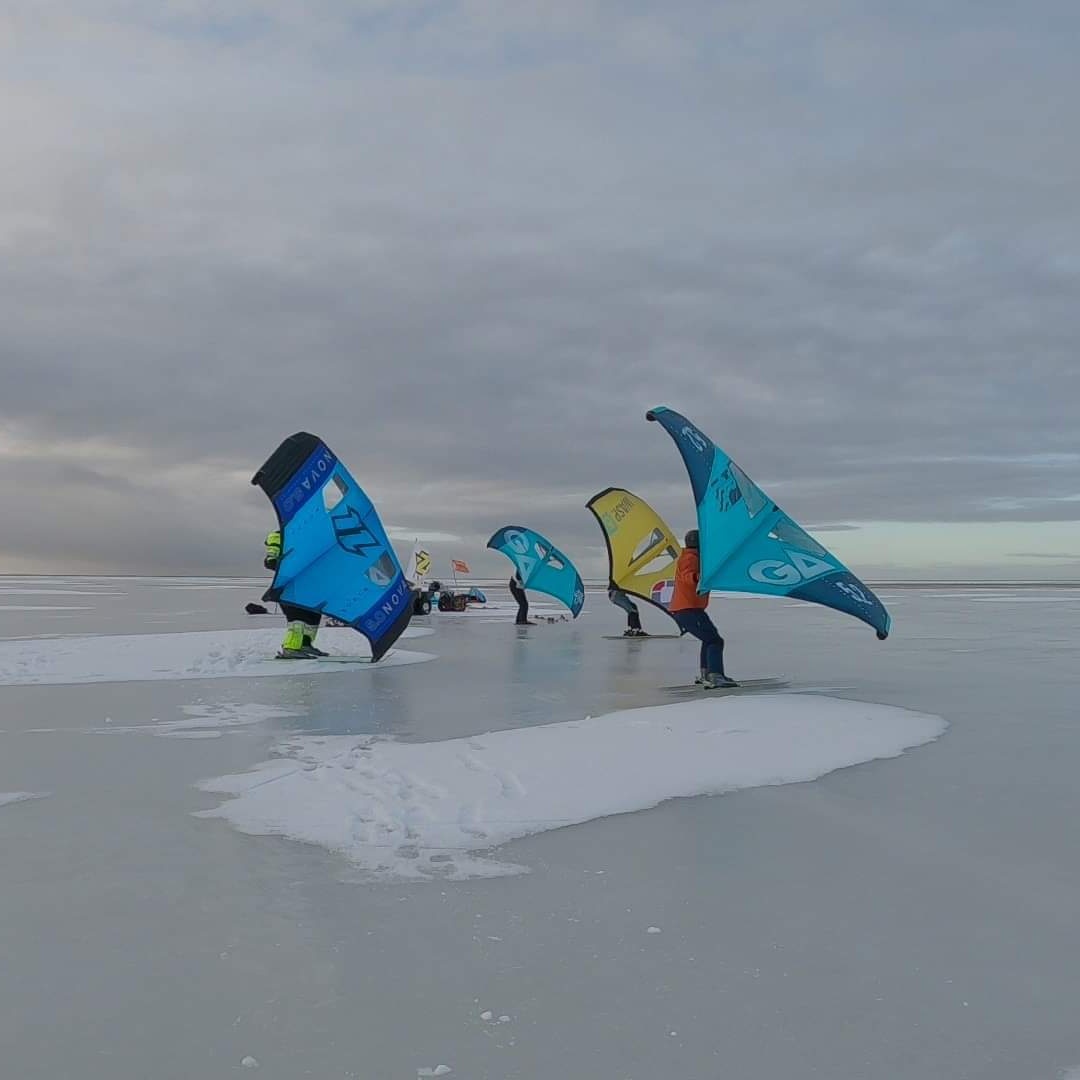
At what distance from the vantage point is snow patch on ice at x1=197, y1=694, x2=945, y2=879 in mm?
4715

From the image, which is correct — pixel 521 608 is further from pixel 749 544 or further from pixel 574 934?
pixel 574 934

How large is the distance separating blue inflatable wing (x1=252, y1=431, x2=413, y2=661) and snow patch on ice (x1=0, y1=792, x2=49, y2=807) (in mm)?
6394

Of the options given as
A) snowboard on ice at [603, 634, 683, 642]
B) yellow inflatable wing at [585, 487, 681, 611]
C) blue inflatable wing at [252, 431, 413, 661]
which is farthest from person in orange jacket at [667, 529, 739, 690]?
yellow inflatable wing at [585, 487, 681, 611]

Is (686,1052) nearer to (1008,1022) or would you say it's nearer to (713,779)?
(1008,1022)

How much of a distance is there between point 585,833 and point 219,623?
1740cm

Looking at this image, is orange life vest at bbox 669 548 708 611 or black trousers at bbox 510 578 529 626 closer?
orange life vest at bbox 669 548 708 611

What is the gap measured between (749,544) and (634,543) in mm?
8741

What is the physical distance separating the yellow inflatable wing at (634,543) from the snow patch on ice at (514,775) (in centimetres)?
1064

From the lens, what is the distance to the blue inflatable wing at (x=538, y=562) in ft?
73.4

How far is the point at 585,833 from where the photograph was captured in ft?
15.8

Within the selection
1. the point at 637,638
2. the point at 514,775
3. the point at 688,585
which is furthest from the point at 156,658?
the point at 637,638

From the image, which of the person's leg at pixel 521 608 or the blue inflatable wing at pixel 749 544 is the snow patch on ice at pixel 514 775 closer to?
the blue inflatable wing at pixel 749 544

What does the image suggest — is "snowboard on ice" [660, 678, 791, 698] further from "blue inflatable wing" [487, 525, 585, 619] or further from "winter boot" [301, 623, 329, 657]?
"blue inflatable wing" [487, 525, 585, 619]

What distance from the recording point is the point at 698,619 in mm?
10297
